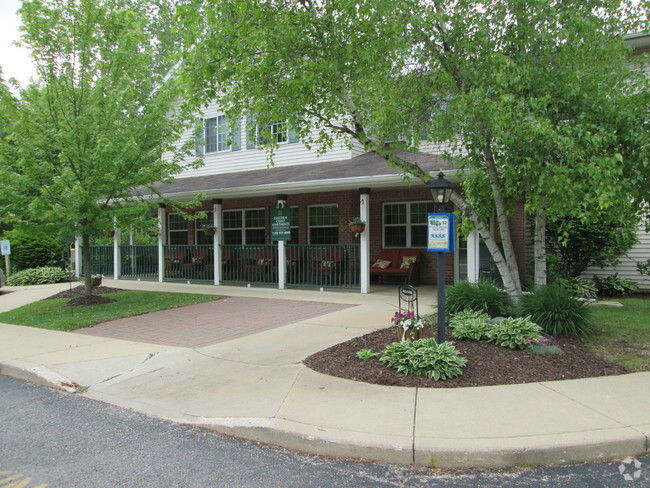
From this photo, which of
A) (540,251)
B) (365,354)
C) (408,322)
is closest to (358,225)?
(540,251)

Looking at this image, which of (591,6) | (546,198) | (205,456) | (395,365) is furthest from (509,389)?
(591,6)

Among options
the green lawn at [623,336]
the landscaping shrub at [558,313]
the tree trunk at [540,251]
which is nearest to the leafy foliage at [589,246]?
the green lawn at [623,336]

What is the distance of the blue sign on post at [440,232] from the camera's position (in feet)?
18.1

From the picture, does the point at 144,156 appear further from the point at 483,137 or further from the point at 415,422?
the point at 415,422

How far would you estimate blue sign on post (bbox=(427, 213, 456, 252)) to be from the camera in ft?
18.1

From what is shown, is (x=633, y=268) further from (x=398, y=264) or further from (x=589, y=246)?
(x=398, y=264)

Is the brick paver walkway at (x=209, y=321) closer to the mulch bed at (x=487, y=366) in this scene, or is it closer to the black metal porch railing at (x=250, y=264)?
the mulch bed at (x=487, y=366)

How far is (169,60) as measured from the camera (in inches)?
252

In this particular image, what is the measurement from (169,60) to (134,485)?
526 cm

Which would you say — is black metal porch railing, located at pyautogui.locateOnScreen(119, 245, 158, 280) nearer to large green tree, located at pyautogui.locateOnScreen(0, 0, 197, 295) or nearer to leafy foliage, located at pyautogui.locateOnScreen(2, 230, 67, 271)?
leafy foliage, located at pyautogui.locateOnScreen(2, 230, 67, 271)

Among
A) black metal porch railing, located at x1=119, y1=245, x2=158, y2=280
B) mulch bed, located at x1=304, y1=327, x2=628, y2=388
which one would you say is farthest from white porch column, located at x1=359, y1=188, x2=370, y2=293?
black metal porch railing, located at x1=119, y1=245, x2=158, y2=280

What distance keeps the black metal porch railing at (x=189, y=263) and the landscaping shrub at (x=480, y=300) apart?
32.0 ft

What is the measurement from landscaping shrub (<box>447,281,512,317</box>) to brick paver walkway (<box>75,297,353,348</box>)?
9.68ft

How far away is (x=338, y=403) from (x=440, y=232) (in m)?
2.32
